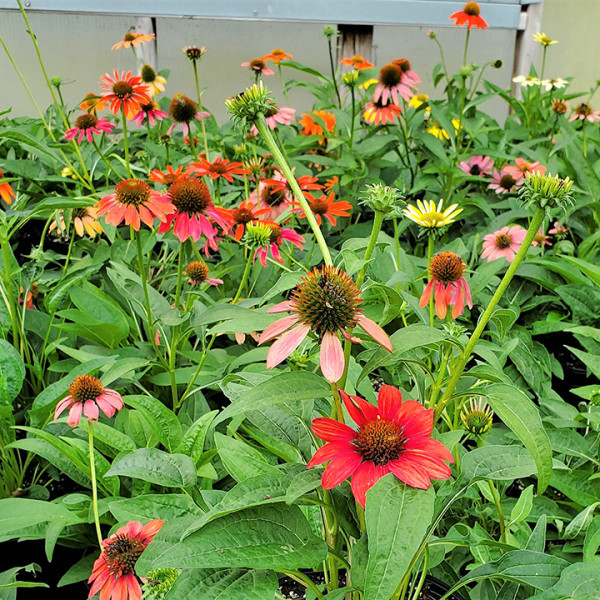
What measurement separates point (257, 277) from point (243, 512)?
790mm

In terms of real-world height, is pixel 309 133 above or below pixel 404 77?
below

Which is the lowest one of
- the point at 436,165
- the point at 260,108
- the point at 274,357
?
the point at 436,165

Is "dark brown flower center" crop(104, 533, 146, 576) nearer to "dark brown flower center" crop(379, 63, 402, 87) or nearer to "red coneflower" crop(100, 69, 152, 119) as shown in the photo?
"red coneflower" crop(100, 69, 152, 119)

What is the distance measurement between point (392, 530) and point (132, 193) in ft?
1.90

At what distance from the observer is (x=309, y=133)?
1.80 metres

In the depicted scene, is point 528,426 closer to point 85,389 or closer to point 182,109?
point 85,389

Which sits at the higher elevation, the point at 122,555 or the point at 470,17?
the point at 470,17

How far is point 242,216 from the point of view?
1071 millimetres

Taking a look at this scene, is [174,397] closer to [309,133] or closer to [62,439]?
[62,439]

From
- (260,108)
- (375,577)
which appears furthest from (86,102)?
(375,577)

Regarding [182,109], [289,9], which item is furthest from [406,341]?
[289,9]

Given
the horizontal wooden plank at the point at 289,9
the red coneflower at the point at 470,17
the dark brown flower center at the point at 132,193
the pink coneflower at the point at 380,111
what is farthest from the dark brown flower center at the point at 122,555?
the horizontal wooden plank at the point at 289,9

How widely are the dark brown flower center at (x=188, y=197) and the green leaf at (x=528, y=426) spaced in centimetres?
57

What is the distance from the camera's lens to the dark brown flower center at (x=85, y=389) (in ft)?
2.43
